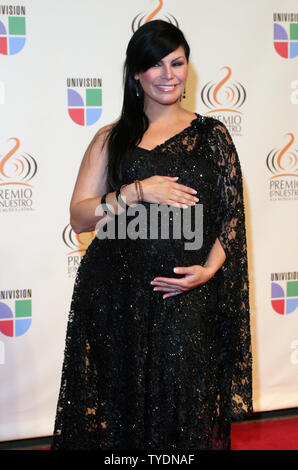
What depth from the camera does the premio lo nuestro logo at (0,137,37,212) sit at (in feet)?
9.76

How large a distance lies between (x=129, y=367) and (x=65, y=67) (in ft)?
5.20

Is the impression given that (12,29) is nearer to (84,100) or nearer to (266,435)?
(84,100)

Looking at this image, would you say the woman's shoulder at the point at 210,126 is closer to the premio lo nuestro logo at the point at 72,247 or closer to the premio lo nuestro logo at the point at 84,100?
the premio lo nuestro logo at the point at 84,100

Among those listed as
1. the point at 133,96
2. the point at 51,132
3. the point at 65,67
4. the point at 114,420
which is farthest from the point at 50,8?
the point at 114,420

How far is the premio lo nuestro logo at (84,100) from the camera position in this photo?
3.00 meters

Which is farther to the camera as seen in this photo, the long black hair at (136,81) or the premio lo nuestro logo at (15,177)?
the premio lo nuestro logo at (15,177)

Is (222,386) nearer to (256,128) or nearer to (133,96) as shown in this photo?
(133,96)

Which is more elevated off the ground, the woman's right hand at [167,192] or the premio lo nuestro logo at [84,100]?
the premio lo nuestro logo at [84,100]

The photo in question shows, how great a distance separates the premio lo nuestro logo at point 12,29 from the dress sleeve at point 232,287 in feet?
4.25

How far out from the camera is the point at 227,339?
2170 millimetres

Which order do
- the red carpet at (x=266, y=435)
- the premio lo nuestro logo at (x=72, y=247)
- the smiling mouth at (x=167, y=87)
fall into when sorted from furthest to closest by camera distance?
the premio lo nuestro logo at (x=72, y=247)
the red carpet at (x=266, y=435)
the smiling mouth at (x=167, y=87)

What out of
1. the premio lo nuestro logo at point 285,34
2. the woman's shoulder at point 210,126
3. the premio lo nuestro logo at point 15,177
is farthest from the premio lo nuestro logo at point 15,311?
the premio lo nuestro logo at point 285,34

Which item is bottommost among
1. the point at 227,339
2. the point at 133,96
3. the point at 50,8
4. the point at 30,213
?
the point at 227,339

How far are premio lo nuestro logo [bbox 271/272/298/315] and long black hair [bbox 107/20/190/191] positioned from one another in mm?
1530
